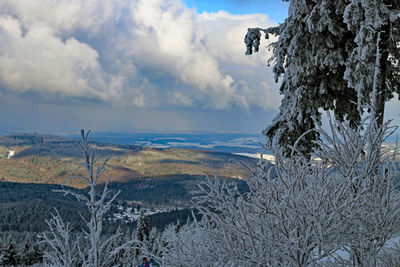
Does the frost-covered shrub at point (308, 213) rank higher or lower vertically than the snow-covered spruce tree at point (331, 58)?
lower

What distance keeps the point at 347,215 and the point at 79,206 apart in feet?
698

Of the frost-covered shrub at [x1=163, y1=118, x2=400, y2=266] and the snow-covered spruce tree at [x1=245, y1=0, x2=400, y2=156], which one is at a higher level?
the snow-covered spruce tree at [x1=245, y1=0, x2=400, y2=156]

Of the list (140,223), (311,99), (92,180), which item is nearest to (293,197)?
(92,180)

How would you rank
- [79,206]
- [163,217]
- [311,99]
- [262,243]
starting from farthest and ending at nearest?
[79,206] < [163,217] < [311,99] < [262,243]

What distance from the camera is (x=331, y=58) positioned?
944 centimetres

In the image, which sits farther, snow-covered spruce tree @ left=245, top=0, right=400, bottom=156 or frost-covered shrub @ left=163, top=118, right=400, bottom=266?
snow-covered spruce tree @ left=245, top=0, right=400, bottom=156

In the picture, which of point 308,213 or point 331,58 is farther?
point 331,58

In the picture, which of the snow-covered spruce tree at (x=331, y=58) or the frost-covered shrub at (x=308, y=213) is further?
the snow-covered spruce tree at (x=331, y=58)

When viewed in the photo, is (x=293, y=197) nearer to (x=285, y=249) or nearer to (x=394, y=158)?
(x=285, y=249)

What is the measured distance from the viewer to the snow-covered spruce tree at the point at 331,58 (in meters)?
8.22

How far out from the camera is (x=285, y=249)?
340cm

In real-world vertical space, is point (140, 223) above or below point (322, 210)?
below

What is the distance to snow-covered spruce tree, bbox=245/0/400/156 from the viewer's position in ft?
27.0

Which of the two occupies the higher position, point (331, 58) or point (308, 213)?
point (331, 58)
